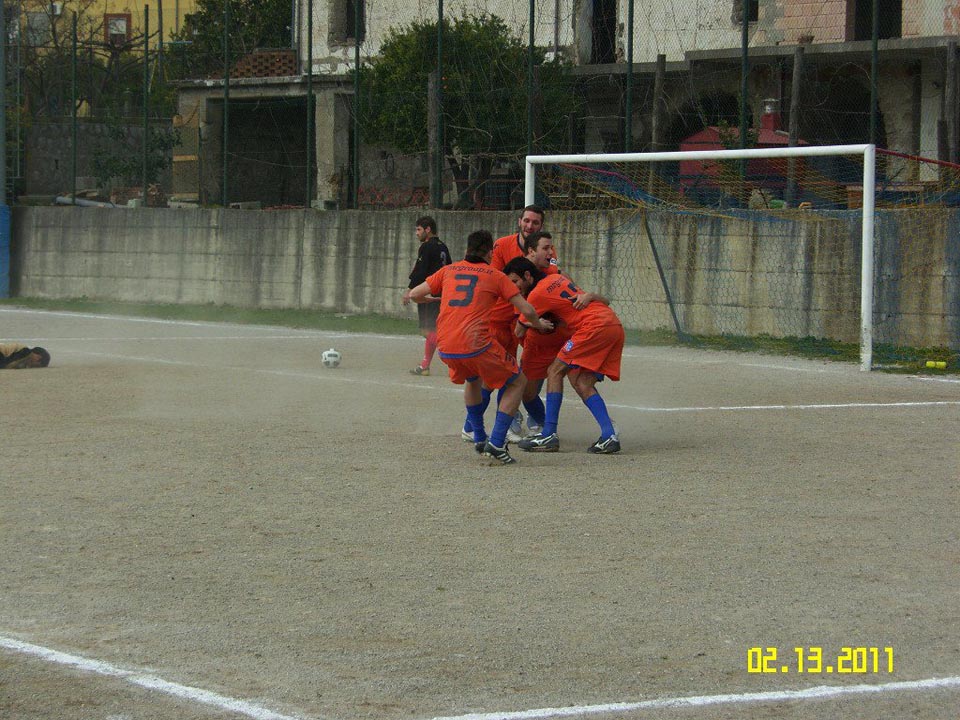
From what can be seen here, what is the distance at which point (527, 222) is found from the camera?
1082cm

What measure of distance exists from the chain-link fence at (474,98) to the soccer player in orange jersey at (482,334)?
1238 centimetres

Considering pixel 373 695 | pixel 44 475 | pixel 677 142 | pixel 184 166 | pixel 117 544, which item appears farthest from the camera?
pixel 184 166

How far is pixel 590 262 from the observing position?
21250 millimetres

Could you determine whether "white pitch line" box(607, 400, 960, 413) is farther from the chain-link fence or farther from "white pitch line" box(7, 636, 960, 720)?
the chain-link fence

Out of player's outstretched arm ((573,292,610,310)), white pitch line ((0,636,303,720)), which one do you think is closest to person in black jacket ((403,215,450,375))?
player's outstretched arm ((573,292,610,310))

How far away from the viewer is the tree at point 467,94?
912 inches

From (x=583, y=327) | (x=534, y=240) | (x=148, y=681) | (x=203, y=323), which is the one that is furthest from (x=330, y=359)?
(x=148, y=681)

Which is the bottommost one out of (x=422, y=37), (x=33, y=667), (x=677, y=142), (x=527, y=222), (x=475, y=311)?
(x=33, y=667)

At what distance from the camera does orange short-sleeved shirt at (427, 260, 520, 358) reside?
9359 millimetres

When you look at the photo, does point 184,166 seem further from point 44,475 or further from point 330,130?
point 44,475

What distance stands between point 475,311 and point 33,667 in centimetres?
492

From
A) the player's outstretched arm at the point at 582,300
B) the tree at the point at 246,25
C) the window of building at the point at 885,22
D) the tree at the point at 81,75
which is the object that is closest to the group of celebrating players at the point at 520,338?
the player's outstretched arm at the point at 582,300

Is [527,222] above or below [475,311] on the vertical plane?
above

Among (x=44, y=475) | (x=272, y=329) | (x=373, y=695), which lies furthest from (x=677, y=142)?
(x=373, y=695)
